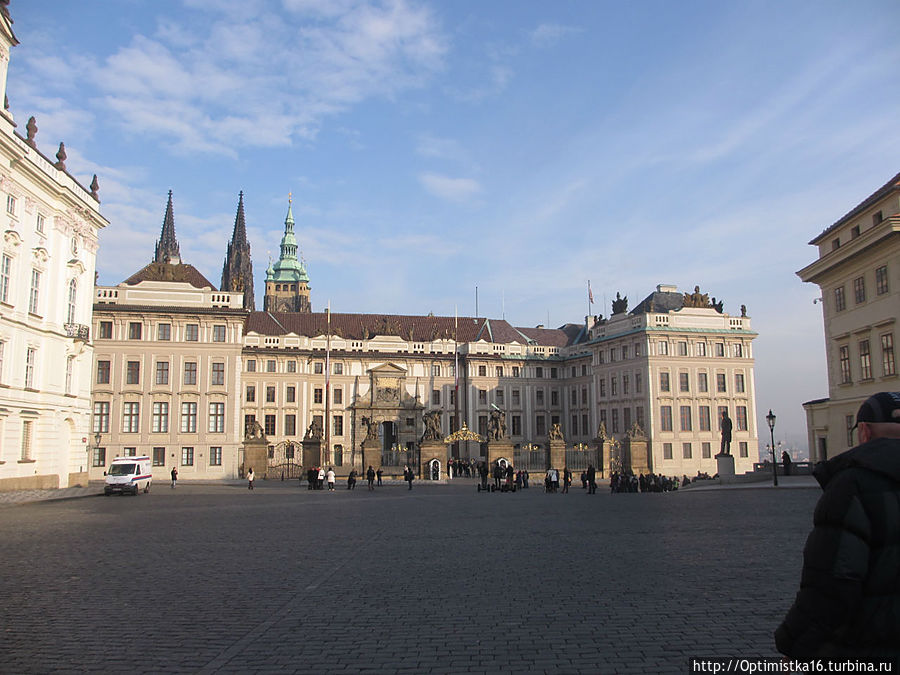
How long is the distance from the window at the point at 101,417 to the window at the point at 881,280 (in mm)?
51559

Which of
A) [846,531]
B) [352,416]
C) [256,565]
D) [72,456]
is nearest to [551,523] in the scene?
[256,565]

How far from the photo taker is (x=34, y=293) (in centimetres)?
3644

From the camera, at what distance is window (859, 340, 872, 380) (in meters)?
36.8

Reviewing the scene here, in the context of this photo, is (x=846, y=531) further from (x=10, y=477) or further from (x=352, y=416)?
(x=352, y=416)

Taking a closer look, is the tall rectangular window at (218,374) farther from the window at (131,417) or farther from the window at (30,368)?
the window at (30,368)

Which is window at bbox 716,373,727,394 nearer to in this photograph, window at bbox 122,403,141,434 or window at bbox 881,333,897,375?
window at bbox 881,333,897,375

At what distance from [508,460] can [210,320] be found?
1026 inches

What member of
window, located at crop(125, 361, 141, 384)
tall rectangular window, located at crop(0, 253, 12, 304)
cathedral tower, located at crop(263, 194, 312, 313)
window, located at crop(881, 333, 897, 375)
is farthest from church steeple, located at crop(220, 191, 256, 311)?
window, located at crop(881, 333, 897, 375)

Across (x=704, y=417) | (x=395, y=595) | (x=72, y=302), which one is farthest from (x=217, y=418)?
(x=395, y=595)

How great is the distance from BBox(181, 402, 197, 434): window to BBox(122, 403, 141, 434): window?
321 centimetres

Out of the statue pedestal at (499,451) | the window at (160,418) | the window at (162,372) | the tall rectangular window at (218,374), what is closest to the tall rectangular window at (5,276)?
the window at (162,372)

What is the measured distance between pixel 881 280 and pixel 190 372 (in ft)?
154

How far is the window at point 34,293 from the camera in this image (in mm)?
36062

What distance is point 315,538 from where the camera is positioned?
57.1ft
